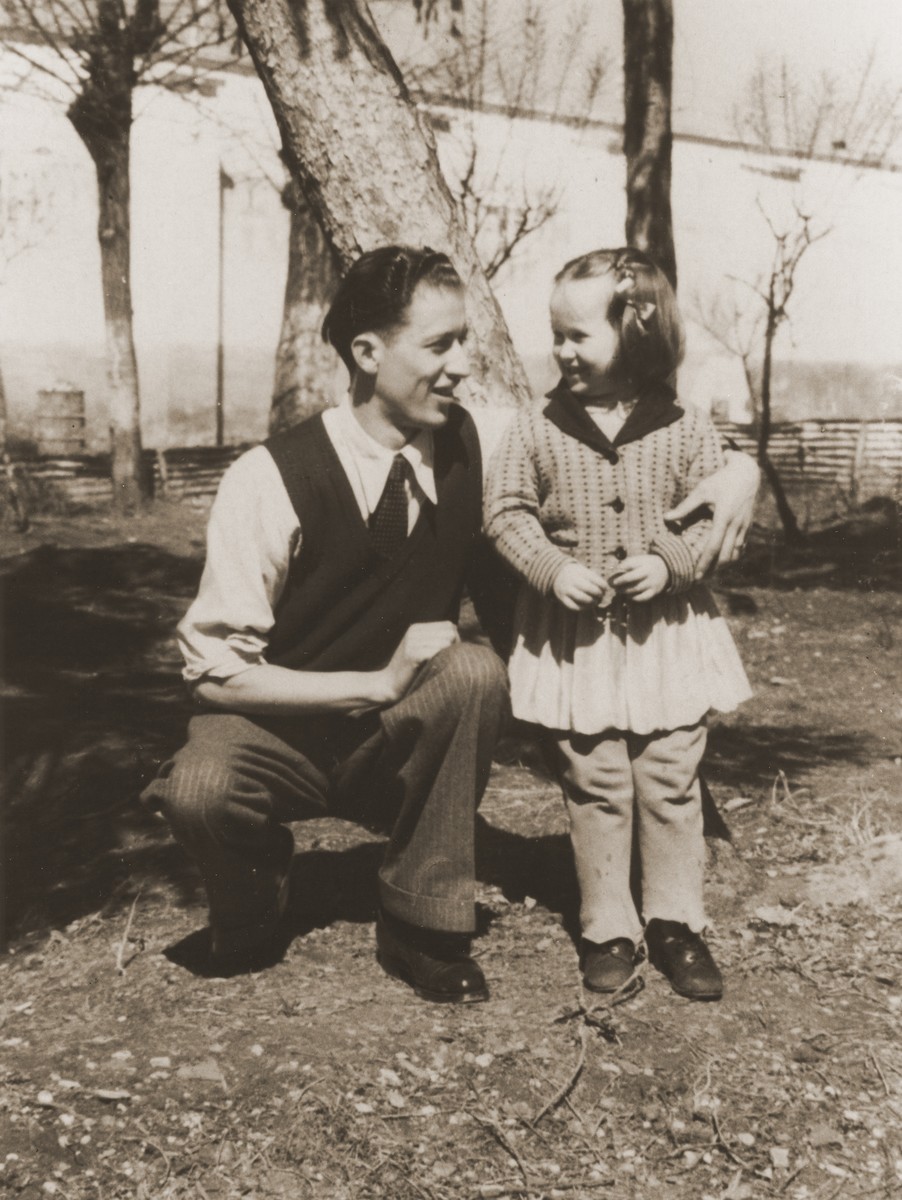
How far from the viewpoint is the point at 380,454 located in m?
2.95

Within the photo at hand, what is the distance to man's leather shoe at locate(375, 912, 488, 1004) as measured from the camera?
281 cm

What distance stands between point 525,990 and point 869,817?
5.07 feet

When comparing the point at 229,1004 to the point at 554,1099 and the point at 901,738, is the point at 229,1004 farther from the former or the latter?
the point at 901,738

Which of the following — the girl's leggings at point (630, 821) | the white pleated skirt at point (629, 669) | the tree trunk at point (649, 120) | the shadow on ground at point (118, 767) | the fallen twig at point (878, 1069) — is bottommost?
the shadow on ground at point (118, 767)

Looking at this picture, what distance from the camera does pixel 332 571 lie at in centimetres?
284

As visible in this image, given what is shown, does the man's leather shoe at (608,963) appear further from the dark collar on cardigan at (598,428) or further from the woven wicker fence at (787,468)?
the woven wicker fence at (787,468)

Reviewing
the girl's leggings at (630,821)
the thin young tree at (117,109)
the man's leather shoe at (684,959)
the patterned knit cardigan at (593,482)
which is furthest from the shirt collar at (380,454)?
the thin young tree at (117,109)

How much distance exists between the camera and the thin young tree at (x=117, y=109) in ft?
38.5

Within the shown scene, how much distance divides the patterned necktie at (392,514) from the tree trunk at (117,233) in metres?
10.2

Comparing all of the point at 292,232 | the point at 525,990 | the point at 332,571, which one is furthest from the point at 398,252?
the point at 292,232

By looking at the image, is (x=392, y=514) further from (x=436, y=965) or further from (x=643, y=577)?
(x=436, y=965)

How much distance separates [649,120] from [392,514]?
668cm

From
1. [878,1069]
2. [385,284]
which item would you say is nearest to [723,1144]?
[878,1069]

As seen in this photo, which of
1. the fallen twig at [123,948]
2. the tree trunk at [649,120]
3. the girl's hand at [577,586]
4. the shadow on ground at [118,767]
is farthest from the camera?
the tree trunk at [649,120]
